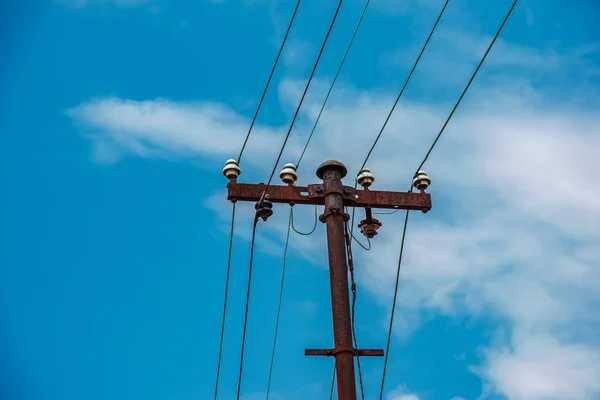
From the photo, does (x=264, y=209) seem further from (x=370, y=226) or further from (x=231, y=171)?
(x=370, y=226)

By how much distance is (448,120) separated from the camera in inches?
325

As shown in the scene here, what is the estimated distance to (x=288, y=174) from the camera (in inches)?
341

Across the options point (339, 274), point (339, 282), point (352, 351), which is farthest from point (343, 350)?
point (339, 274)

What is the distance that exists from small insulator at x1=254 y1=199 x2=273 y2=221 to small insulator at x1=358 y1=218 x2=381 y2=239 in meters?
1.51

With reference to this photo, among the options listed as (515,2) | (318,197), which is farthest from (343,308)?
(515,2)

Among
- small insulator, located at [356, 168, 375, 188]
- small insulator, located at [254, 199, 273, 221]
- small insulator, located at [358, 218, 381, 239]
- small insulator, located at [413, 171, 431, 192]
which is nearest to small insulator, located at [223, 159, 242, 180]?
small insulator, located at [254, 199, 273, 221]

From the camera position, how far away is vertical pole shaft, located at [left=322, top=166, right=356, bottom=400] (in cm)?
725

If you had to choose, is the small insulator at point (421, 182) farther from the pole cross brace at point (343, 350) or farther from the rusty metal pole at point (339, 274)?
the pole cross brace at point (343, 350)

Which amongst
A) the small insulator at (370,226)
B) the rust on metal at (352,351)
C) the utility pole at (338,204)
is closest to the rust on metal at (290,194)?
the utility pole at (338,204)

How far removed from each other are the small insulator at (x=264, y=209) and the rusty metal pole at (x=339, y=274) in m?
0.70

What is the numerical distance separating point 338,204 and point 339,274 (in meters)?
0.93

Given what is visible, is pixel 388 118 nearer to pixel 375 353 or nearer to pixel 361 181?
pixel 361 181

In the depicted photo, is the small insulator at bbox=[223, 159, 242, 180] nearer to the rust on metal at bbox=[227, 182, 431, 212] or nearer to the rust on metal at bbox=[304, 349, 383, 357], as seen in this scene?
the rust on metal at bbox=[227, 182, 431, 212]

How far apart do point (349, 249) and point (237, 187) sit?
5.43ft
